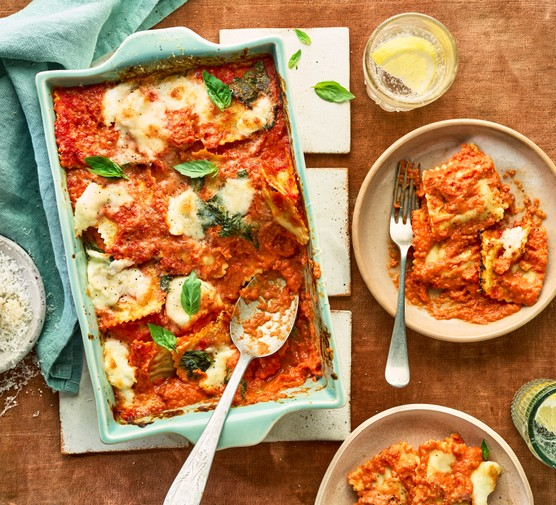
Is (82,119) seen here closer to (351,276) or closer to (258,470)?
(351,276)

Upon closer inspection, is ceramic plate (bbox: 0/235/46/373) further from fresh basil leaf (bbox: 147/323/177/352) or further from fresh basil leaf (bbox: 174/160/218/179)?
fresh basil leaf (bbox: 174/160/218/179)

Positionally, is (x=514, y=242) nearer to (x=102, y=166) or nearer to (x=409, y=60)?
Result: (x=409, y=60)

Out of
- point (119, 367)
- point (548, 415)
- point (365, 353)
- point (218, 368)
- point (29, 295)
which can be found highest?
point (29, 295)

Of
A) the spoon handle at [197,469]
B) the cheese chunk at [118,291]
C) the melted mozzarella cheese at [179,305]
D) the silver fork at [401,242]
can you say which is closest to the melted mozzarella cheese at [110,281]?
the cheese chunk at [118,291]

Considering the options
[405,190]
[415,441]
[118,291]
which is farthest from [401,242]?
[118,291]

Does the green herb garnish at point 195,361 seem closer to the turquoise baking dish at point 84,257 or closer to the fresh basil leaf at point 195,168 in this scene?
the turquoise baking dish at point 84,257
